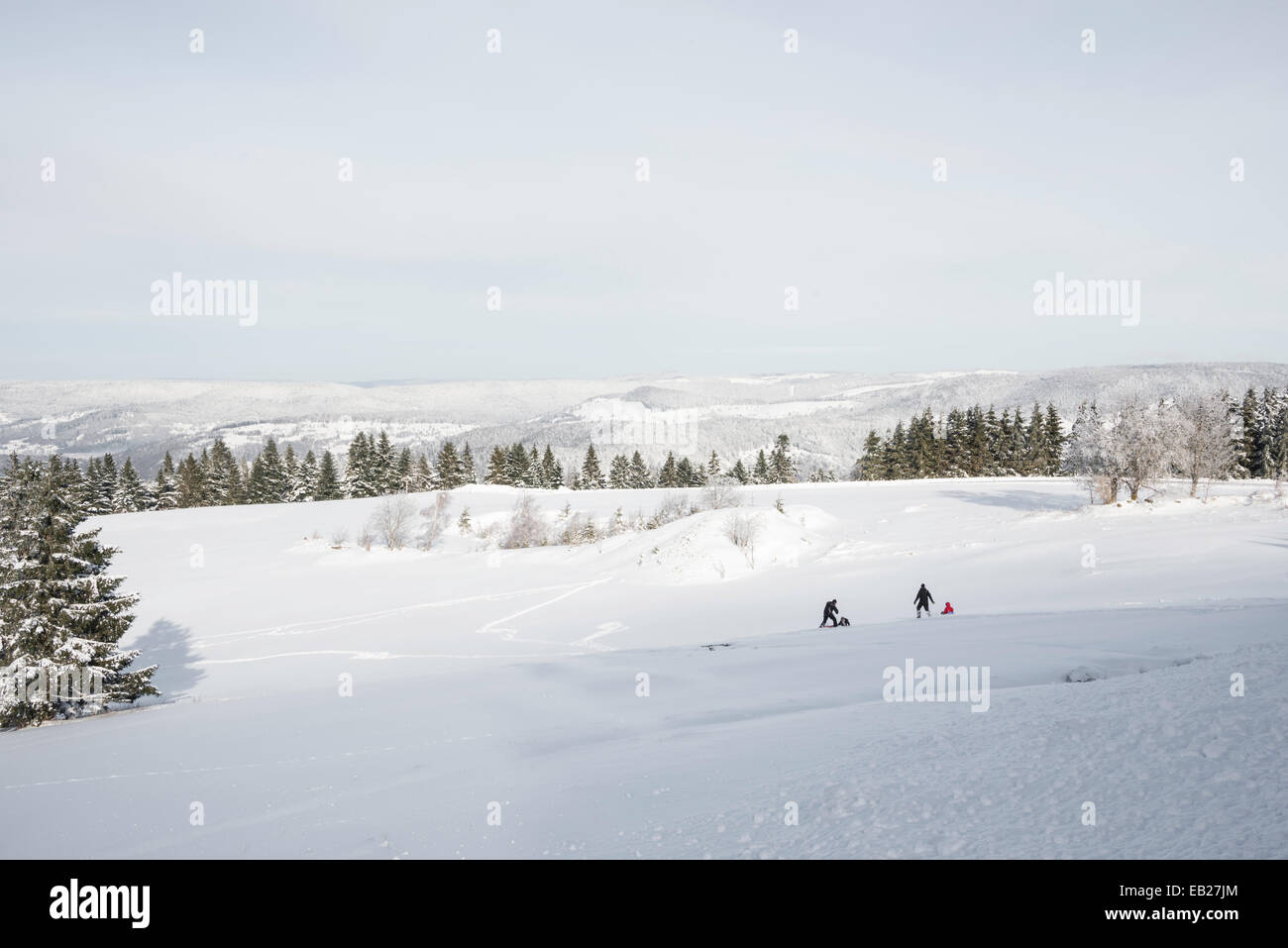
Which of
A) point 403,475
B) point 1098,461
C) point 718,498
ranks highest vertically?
point 1098,461

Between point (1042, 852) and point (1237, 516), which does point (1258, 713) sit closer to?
point (1042, 852)

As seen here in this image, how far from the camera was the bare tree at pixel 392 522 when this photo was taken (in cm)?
5761

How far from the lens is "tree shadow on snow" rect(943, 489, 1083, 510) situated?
48.5 meters

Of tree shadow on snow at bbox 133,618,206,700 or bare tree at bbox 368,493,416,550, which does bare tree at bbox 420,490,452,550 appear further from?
tree shadow on snow at bbox 133,618,206,700

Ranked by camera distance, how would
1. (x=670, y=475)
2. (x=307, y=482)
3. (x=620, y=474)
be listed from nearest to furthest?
1. (x=307, y=482)
2. (x=670, y=475)
3. (x=620, y=474)

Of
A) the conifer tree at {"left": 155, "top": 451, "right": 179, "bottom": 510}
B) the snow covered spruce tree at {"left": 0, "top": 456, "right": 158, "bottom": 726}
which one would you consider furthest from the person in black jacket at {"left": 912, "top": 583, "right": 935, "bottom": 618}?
the conifer tree at {"left": 155, "top": 451, "right": 179, "bottom": 510}

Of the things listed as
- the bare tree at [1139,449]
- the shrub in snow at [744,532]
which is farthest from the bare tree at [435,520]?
the bare tree at [1139,449]

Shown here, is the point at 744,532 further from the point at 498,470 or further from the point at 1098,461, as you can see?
the point at 498,470

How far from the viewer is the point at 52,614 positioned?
1948 centimetres

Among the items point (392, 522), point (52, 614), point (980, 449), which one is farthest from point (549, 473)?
point (52, 614)

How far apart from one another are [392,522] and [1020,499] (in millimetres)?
49258

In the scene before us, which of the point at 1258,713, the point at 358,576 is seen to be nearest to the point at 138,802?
the point at 1258,713

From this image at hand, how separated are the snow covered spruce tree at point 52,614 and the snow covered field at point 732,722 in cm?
151
